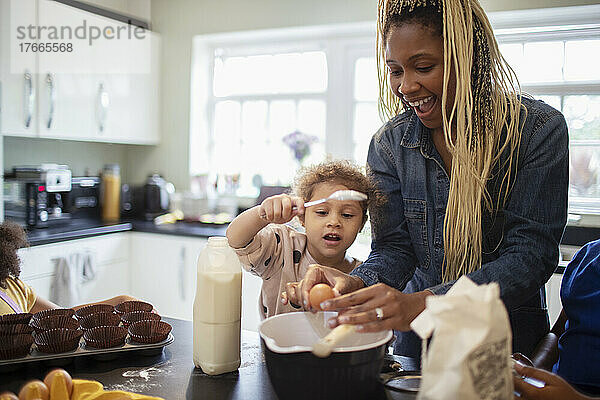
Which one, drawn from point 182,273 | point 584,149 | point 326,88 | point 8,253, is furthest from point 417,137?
point 326,88

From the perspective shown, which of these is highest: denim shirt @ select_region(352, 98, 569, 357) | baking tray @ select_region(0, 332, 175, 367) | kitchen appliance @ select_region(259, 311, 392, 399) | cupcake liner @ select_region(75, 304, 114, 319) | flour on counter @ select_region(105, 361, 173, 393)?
denim shirt @ select_region(352, 98, 569, 357)

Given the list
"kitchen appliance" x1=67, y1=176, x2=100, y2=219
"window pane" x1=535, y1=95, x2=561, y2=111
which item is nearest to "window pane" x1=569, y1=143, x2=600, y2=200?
"window pane" x1=535, y1=95, x2=561, y2=111

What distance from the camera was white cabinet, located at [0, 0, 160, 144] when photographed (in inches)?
115

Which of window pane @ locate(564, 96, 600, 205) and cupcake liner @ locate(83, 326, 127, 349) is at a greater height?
window pane @ locate(564, 96, 600, 205)

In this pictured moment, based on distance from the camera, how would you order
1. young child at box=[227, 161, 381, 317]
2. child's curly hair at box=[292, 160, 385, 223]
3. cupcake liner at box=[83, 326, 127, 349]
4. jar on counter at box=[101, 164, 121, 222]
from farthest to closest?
1. jar on counter at box=[101, 164, 121, 222]
2. child's curly hair at box=[292, 160, 385, 223]
3. young child at box=[227, 161, 381, 317]
4. cupcake liner at box=[83, 326, 127, 349]

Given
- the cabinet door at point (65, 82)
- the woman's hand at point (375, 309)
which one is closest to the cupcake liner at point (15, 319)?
the woman's hand at point (375, 309)

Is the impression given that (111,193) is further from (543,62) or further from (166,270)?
(543,62)

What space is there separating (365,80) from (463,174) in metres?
2.39

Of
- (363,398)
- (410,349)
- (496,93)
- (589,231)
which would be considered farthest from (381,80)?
(589,231)

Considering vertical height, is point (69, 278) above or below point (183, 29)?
below

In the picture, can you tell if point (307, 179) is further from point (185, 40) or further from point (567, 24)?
point (185, 40)

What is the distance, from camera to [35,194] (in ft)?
9.94

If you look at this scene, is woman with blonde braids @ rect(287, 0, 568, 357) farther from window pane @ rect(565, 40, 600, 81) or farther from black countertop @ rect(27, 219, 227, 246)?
window pane @ rect(565, 40, 600, 81)

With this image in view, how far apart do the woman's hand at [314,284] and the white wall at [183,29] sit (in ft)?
8.53
